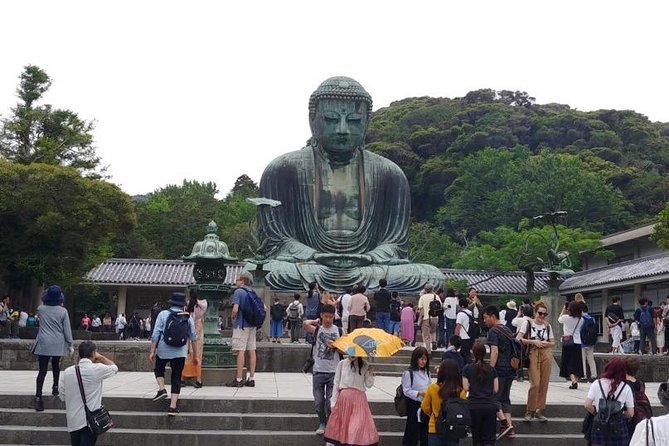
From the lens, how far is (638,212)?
4341cm

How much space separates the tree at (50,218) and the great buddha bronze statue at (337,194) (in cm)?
730

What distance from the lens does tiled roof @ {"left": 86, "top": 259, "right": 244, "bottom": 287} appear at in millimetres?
31797

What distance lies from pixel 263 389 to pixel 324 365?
255 centimetres

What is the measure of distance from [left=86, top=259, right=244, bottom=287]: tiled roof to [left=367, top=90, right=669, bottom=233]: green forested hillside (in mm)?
14102

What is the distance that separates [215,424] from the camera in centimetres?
859

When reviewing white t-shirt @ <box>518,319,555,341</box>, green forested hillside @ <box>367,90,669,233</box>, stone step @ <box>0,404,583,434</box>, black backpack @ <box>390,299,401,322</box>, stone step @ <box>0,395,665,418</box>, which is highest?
green forested hillside @ <box>367,90,669,233</box>

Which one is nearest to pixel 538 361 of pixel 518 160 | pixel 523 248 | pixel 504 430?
pixel 504 430

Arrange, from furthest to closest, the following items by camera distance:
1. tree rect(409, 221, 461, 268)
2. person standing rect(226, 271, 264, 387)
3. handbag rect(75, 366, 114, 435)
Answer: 1. tree rect(409, 221, 461, 268)
2. person standing rect(226, 271, 264, 387)
3. handbag rect(75, 366, 114, 435)

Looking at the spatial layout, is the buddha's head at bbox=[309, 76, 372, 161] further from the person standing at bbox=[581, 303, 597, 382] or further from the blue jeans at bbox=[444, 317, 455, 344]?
the person standing at bbox=[581, 303, 597, 382]

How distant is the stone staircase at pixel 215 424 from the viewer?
8227 millimetres

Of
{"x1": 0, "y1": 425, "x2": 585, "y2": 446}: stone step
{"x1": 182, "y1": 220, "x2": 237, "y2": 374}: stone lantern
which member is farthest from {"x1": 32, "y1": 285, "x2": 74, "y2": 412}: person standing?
{"x1": 182, "y1": 220, "x2": 237, "y2": 374}: stone lantern

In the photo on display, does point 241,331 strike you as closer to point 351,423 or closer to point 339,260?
point 351,423

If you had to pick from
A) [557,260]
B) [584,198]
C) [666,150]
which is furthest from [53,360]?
[666,150]

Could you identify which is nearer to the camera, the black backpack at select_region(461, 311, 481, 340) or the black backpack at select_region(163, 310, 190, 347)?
the black backpack at select_region(163, 310, 190, 347)
